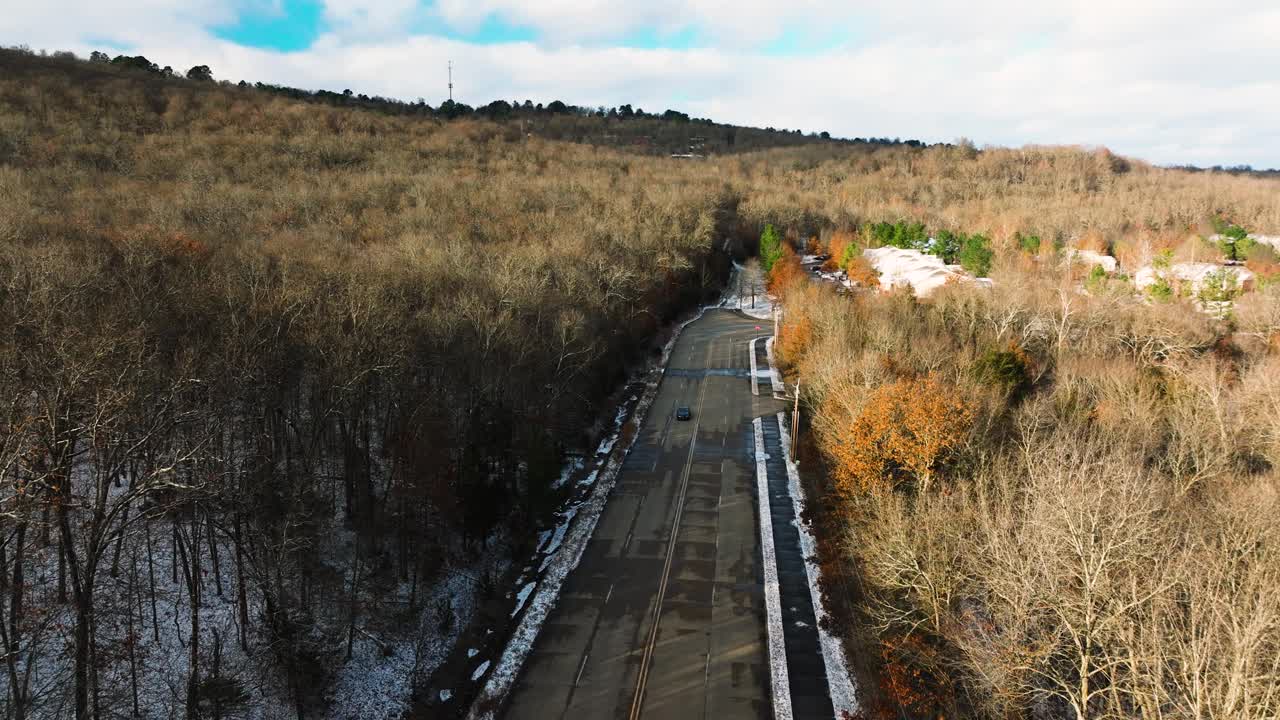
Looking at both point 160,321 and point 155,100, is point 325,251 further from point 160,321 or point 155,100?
point 155,100

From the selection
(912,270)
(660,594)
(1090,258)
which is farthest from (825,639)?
(1090,258)

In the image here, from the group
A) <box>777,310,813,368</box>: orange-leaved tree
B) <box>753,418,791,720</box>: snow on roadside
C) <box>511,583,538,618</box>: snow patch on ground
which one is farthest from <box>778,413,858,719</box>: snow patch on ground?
<box>777,310,813,368</box>: orange-leaved tree

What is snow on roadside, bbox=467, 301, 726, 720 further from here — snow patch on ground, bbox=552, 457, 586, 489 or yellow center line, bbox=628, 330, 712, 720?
yellow center line, bbox=628, 330, 712, 720

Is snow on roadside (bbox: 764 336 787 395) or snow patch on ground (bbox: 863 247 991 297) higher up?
snow patch on ground (bbox: 863 247 991 297)

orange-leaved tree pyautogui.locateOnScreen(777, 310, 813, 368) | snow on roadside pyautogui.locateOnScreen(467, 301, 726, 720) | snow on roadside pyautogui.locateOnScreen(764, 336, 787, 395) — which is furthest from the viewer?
snow on roadside pyautogui.locateOnScreen(764, 336, 787, 395)

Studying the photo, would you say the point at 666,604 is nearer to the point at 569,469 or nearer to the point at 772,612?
the point at 772,612

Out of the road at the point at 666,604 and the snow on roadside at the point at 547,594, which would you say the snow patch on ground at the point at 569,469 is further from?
the road at the point at 666,604
